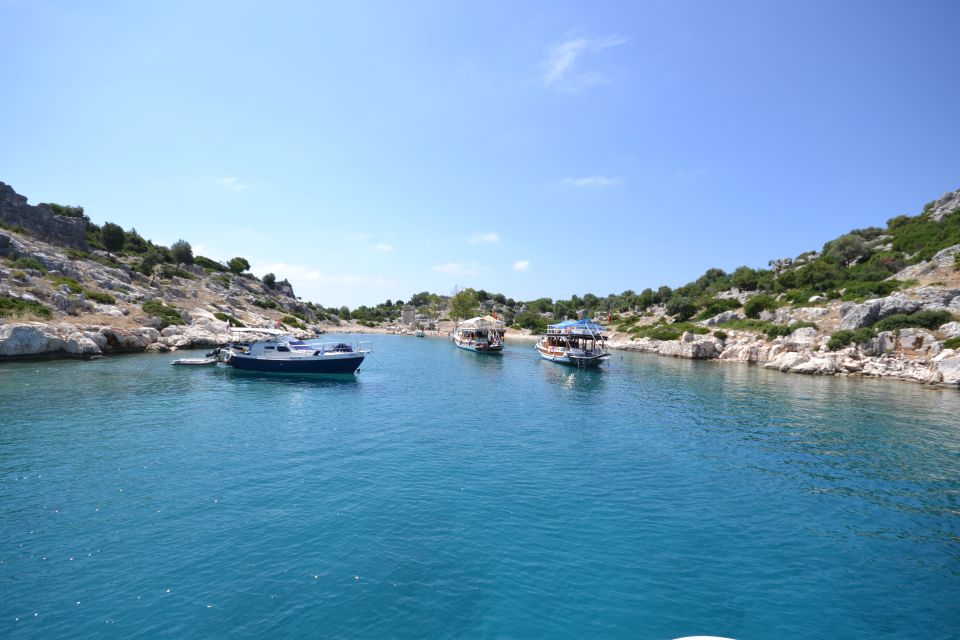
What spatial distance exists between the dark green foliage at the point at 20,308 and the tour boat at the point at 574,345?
2421 inches

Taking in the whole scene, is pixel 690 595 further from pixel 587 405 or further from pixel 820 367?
pixel 820 367

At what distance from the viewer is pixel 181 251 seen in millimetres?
101125

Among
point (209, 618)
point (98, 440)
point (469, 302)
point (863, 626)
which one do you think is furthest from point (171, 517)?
point (469, 302)

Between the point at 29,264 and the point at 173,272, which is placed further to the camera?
the point at 173,272

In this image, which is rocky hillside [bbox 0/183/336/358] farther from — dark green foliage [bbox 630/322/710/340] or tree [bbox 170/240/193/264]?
dark green foliage [bbox 630/322/710/340]

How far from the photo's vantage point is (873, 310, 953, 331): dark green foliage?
50.4 m

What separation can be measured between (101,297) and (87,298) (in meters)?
1.58

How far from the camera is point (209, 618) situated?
30.9 ft

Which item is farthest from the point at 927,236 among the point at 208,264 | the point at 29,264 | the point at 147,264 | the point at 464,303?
the point at 208,264

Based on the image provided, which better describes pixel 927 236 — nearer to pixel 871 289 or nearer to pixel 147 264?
pixel 871 289

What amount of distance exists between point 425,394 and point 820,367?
5005 centimetres

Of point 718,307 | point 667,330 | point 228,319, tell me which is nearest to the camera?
point 228,319

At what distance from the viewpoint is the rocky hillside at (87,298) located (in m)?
45.3

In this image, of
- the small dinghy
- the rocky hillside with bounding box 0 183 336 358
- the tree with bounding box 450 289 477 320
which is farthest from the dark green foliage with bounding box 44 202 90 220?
the tree with bounding box 450 289 477 320
